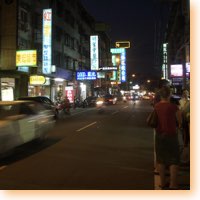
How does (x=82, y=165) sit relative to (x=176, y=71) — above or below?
below

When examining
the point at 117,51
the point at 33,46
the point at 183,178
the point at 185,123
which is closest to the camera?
the point at 183,178

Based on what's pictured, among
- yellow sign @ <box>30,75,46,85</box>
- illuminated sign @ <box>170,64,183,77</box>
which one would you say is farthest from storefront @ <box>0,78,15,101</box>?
illuminated sign @ <box>170,64,183,77</box>

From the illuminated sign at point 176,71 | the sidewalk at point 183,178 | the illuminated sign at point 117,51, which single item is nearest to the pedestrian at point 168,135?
the sidewalk at point 183,178

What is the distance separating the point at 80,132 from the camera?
17750 mm

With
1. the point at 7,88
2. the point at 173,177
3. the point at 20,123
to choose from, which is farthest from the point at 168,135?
the point at 7,88

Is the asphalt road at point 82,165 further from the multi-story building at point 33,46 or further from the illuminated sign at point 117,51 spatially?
the illuminated sign at point 117,51

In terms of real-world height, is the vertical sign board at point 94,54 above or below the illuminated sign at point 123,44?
below

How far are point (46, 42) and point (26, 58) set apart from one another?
459 cm

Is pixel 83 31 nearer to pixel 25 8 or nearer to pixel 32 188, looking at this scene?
pixel 25 8

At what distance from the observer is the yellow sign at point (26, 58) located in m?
32.3

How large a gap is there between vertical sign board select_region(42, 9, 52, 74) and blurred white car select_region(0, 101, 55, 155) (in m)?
22.8

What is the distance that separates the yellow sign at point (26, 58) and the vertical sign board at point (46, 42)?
166 inches

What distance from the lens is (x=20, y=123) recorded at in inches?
462

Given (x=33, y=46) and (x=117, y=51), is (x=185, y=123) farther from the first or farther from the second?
(x=117, y=51)
